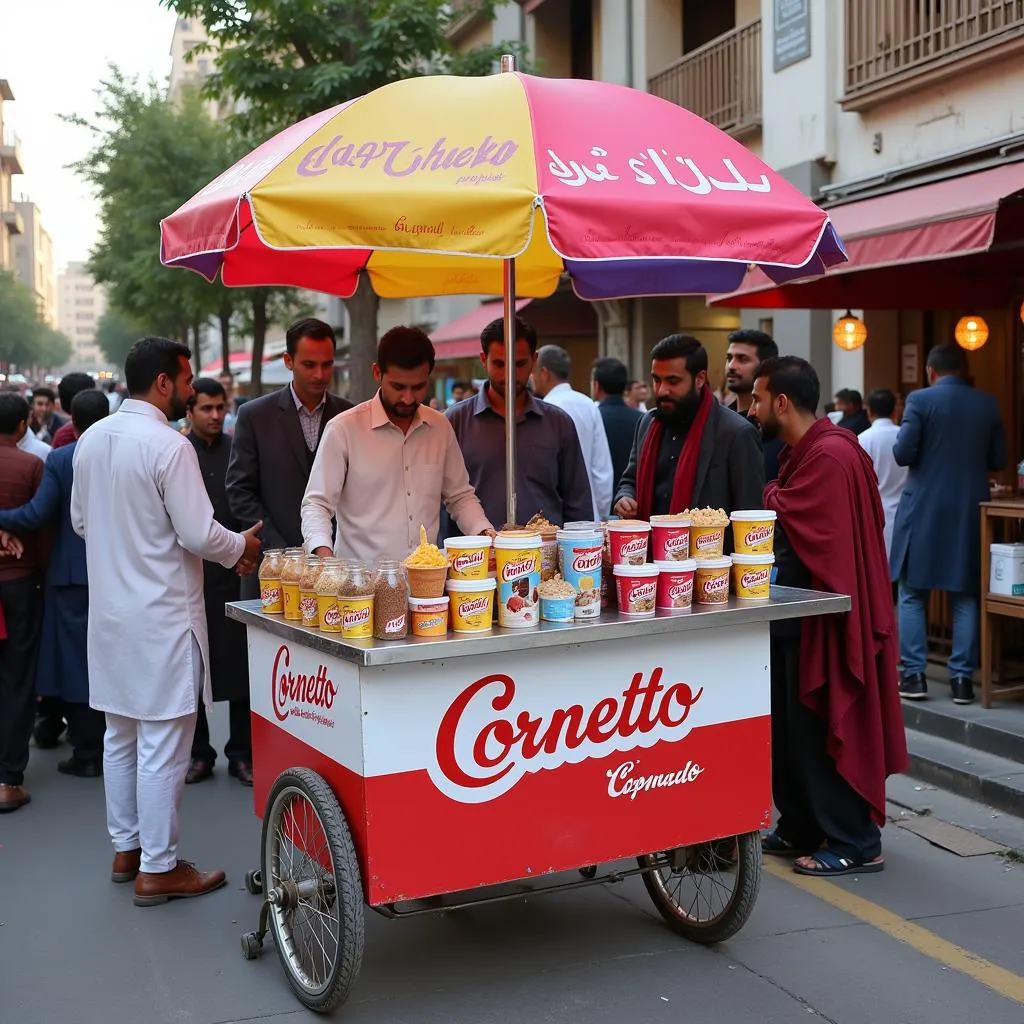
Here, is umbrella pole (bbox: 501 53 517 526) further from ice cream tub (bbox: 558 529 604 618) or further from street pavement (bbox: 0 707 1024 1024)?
street pavement (bbox: 0 707 1024 1024)

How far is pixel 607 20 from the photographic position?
18.0m

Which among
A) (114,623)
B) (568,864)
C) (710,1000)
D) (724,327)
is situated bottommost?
(710,1000)

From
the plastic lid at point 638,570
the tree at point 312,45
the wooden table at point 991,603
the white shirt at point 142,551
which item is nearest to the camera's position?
the plastic lid at point 638,570

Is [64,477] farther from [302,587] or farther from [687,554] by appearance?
[687,554]

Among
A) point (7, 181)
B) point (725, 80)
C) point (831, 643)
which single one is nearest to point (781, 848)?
point (831, 643)

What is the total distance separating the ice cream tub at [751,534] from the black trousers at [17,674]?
3.98 metres

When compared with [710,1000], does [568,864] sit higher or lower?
higher

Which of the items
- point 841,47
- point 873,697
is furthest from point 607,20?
point 873,697

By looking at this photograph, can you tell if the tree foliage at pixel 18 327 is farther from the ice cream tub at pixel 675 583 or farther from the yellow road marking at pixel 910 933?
the ice cream tub at pixel 675 583

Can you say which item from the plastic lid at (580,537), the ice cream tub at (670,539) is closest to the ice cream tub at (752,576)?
the ice cream tub at (670,539)

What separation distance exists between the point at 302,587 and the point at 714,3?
15.4m

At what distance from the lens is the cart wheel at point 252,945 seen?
4242mm

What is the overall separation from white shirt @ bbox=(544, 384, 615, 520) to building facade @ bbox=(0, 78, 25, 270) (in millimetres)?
93616

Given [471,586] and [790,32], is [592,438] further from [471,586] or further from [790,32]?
[790,32]
